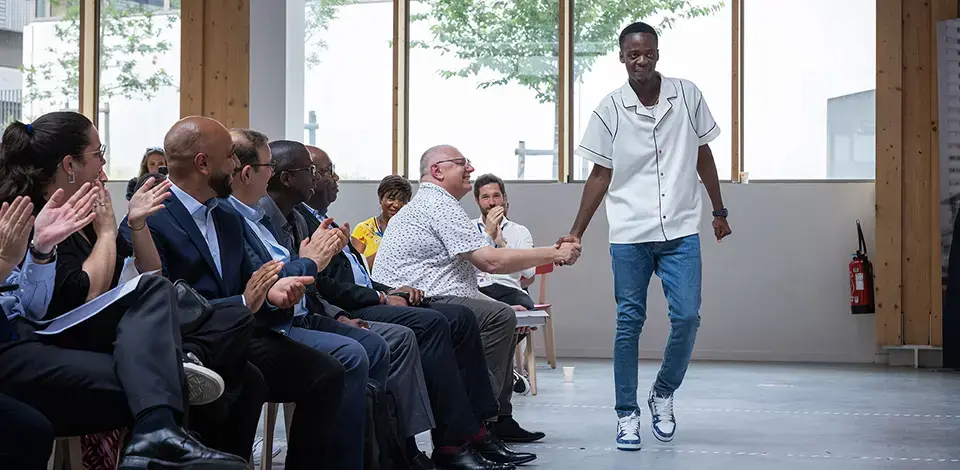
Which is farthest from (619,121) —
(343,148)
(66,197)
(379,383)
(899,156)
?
(343,148)

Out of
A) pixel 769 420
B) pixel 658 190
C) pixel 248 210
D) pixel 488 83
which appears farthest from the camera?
pixel 488 83

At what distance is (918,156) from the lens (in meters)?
7.08

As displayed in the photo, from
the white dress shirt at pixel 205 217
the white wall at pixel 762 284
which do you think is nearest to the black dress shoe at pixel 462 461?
the white dress shirt at pixel 205 217

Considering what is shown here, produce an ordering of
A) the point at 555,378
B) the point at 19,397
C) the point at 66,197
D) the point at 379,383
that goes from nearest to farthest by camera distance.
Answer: the point at 19,397
the point at 66,197
the point at 379,383
the point at 555,378

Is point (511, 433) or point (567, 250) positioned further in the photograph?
point (511, 433)

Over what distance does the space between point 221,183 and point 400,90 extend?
5164 mm

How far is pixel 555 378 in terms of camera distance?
6.36m

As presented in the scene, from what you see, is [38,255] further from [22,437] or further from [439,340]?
[439,340]

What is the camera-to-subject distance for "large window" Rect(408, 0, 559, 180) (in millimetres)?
7816

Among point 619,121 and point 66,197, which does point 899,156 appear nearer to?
point 619,121

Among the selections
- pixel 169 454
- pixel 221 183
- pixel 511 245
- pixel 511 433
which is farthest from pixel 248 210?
pixel 511 245

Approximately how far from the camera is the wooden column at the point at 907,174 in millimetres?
7074

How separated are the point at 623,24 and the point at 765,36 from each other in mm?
965

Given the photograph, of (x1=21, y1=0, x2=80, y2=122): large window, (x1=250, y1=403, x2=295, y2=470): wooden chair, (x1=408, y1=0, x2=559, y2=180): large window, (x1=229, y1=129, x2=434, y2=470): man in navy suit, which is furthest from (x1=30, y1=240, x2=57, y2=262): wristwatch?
(x1=21, y1=0, x2=80, y2=122): large window
